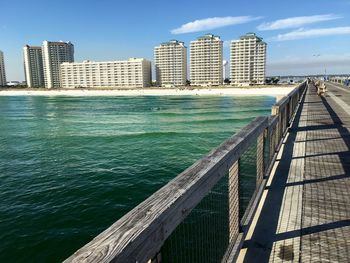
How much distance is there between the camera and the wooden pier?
1374 mm

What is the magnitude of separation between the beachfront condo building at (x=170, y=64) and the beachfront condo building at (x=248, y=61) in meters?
31.6

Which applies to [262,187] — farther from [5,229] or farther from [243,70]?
[243,70]

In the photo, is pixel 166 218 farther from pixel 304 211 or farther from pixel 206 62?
pixel 206 62

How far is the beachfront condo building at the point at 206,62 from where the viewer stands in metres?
176

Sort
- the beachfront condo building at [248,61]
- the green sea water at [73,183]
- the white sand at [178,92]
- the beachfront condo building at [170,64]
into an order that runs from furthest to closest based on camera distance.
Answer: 1. the beachfront condo building at [170,64]
2. the beachfront condo building at [248,61]
3. the white sand at [178,92]
4. the green sea water at [73,183]

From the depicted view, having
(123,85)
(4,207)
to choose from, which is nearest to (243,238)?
(4,207)

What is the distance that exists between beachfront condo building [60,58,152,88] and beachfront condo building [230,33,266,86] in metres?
54.3

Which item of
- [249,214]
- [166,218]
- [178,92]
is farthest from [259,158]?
[178,92]

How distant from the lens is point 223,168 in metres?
2.60

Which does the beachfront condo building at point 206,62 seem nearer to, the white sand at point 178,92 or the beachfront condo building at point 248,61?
the beachfront condo building at point 248,61

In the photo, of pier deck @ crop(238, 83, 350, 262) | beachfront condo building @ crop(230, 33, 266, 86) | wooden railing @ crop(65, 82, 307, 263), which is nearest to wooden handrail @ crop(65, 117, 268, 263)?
wooden railing @ crop(65, 82, 307, 263)

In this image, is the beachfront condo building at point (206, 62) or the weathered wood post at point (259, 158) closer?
the weathered wood post at point (259, 158)

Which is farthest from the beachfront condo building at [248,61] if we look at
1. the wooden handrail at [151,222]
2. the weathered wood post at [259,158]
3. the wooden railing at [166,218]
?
the wooden handrail at [151,222]

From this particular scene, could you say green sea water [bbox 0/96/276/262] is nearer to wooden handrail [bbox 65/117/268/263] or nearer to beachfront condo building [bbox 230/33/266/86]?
wooden handrail [bbox 65/117/268/263]
